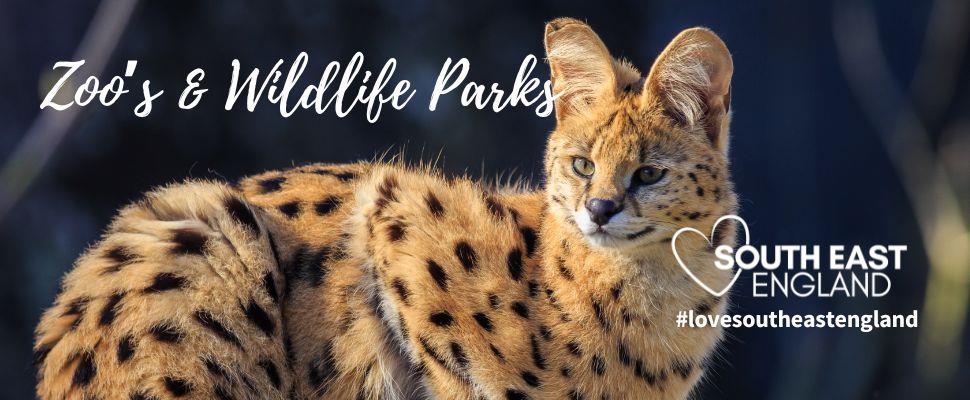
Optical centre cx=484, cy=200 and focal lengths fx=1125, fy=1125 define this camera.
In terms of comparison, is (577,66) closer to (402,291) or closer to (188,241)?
(402,291)

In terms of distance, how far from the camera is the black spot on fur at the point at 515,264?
4.46 metres

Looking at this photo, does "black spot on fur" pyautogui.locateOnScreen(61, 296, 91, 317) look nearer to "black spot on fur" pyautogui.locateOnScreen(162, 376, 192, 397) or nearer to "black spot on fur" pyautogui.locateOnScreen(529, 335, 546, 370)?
"black spot on fur" pyautogui.locateOnScreen(162, 376, 192, 397)

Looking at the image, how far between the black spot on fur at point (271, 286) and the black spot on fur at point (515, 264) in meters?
0.93

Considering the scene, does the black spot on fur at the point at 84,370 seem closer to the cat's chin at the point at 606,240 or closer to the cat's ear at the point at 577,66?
the cat's chin at the point at 606,240

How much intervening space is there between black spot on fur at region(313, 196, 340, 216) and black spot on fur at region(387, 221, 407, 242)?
31 cm

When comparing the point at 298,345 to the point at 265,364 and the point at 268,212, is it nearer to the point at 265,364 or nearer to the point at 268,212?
the point at 265,364

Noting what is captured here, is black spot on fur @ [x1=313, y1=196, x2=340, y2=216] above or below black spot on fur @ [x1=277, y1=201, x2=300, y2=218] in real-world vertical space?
above

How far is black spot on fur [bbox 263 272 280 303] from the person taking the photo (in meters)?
4.39

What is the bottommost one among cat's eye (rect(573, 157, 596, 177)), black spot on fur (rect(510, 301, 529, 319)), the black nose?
black spot on fur (rect(510, 301, 529, 319))

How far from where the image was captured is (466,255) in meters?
4.45

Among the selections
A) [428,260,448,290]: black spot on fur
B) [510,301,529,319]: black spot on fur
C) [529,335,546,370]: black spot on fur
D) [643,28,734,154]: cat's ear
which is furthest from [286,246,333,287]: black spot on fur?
[643,28,734,154]: cat's ear

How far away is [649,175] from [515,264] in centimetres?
67

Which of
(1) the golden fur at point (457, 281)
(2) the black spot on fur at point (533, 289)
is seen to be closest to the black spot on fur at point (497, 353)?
(1) the golden fur at point (457, 281)

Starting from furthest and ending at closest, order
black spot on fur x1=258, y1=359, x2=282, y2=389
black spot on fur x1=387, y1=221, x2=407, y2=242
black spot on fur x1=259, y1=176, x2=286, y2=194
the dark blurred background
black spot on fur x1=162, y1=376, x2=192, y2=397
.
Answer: the dark blurred background
black spot on fur x1=259, y1=176, x2=286, y2=194
black spot on fur x1=387, y1=221, x2=407, y2=242
black spot on fur x1=258, y1=359, x2=282, y2=389
black spot on fur x1=162, y1=376, x2=192, y2=397
